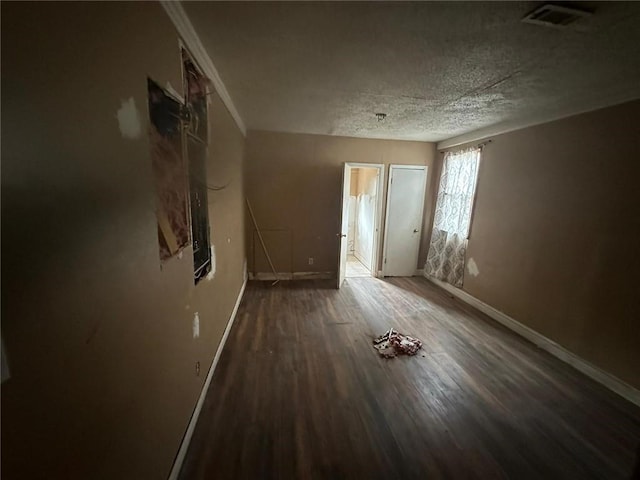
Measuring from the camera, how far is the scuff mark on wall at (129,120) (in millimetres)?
888

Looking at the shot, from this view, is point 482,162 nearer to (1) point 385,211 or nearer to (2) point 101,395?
(1) point 385,211

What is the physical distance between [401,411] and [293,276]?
9.64 feet

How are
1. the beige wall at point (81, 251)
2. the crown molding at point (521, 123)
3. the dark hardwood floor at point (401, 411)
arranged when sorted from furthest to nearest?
the crown molding at point (521, 123), the dark hardwood floor at point (401, 411), the beige wall at point (81, 251)

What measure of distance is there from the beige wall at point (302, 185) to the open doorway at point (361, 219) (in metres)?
0.26

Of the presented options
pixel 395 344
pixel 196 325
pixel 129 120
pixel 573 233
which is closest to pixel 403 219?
pixel 573 233

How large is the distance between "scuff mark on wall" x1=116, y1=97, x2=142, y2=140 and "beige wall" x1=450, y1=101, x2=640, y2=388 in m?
3.27

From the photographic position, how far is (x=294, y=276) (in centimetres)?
458

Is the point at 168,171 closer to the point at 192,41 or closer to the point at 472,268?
the point at 192,41

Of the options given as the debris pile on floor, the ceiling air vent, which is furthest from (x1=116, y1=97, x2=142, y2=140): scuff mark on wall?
the debris pile on floor

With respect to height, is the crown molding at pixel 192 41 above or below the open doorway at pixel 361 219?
above

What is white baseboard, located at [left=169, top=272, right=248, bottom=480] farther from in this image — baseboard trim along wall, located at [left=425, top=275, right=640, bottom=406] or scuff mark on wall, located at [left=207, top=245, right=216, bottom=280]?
baseboard trim along wall, located at [left=425, top=275, right=640, bottom=406]

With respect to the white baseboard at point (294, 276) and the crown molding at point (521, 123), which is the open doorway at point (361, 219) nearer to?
the white baseboard at point (294, 276)

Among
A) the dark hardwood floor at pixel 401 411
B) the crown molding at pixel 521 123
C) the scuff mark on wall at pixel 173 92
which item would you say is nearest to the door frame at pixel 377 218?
the crown molding at pixel 521 123

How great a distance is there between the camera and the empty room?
2.12 ft
